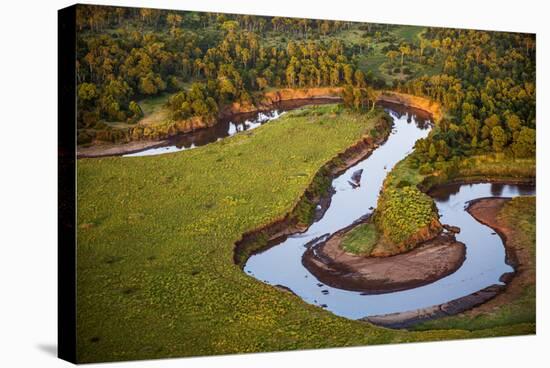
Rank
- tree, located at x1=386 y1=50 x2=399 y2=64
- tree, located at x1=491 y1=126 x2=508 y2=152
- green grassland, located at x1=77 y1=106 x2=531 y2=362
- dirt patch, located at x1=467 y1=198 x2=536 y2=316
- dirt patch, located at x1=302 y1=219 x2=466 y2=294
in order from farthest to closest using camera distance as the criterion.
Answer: tree, located at x1=491 y1=126 x2=508 y2=152 < dirt patch, located at x1=467 y1=198 x2=536 y2=316 < tree, located at x1=386 y1=50 x2=399 y2=64 < dirt patch, located at x1=302 y1=219 x2=466 y2=294 < green grassland, located at x1=77 y1=106 x2=531 y2=362

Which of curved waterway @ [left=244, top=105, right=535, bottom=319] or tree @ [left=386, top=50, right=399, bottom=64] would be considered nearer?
curved waterway @ [left=244, top=105, right=535, bottom=319]

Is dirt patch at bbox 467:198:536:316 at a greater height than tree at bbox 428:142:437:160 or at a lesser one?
lesser

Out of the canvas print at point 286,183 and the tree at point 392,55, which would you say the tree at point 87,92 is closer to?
the canvas print at point 286,183

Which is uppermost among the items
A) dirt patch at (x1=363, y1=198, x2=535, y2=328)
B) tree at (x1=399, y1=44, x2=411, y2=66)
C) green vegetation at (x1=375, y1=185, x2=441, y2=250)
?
tree at (x1=399, y1=44, x2=411, y2=66)

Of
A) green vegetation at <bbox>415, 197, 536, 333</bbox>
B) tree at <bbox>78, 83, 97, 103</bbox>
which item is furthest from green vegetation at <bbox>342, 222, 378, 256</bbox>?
tree at <bbox>78, 83, 97, 103</bbox>

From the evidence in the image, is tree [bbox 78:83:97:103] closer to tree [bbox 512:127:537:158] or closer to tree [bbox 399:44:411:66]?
tree [bbox 399:44:411:66]

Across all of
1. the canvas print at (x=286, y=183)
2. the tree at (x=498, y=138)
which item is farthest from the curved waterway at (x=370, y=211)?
the tree at (x=498, y=138)

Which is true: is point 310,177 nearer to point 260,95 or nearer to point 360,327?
point 260,95
